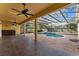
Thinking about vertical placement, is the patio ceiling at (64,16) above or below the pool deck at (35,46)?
above

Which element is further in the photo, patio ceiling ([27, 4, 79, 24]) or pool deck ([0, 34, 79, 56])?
pool deck ([0, 34, 79, 56])

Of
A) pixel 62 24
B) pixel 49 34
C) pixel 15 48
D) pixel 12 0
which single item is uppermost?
pixel 12 0

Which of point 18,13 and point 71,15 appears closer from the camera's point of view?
point 71,15

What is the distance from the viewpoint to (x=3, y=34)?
4289 mm

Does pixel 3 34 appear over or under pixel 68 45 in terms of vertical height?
over

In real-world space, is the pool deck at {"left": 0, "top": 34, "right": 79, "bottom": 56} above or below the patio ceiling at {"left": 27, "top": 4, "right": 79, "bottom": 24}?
below

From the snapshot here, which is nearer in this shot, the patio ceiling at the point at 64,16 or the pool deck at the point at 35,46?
the patio ceiling at the point at 64,16

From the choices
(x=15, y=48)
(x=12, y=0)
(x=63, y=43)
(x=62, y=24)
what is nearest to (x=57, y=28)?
(x=62, y=24)

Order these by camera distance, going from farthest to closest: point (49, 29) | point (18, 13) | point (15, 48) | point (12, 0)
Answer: point (15, 48) < point (18, 13) < point (49, 29) < point (12, 0)

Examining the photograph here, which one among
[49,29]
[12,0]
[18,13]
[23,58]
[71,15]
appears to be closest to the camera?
[12,0]

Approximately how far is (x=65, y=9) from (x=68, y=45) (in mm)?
1544

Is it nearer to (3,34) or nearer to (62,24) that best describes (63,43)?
(62,24)

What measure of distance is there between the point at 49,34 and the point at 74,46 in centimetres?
117

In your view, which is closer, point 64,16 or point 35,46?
point 64,16
